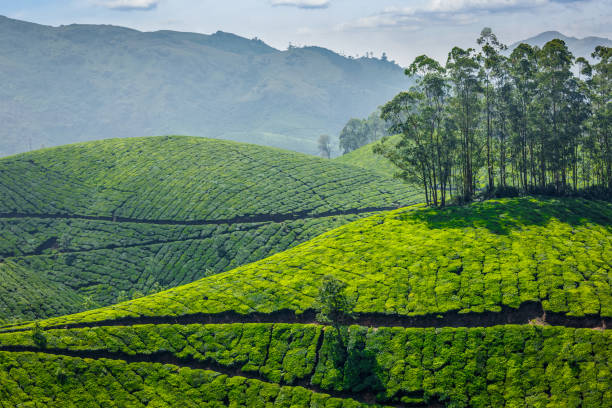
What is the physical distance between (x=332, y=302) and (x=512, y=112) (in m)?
53.7

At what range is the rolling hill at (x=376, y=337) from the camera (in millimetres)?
47594

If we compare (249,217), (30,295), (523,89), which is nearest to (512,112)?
(523,89)

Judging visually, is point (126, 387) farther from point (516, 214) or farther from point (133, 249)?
point (516, 214)

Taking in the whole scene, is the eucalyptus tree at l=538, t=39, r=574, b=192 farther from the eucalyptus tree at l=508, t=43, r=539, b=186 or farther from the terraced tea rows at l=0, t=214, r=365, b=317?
the terraced tea rows at l=0, t=214, r=365, b=317

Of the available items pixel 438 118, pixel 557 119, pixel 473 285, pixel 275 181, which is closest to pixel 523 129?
pixel 557 119

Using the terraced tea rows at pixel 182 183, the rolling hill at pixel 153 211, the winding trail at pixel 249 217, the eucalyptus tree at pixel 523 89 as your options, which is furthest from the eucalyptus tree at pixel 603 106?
the winding trail at pixel 249 217

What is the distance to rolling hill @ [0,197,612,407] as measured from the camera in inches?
1874

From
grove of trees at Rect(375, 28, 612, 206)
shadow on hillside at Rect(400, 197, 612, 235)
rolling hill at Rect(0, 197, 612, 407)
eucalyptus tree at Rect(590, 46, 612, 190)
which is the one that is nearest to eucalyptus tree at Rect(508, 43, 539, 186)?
grove of trees at Rect(375, 28, 612, 206)

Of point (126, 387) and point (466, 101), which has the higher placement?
point (466, 101)

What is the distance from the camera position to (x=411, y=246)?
68.9 meters

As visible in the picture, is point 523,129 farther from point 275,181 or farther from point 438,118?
point 275,181

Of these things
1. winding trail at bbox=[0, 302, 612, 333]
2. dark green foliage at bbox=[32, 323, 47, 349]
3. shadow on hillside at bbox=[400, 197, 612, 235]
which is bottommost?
winding trail at bbox=[0, 302, 612, 333]

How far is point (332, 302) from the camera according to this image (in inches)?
2062

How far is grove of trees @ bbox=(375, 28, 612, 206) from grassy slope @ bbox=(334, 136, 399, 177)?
2260 inches
